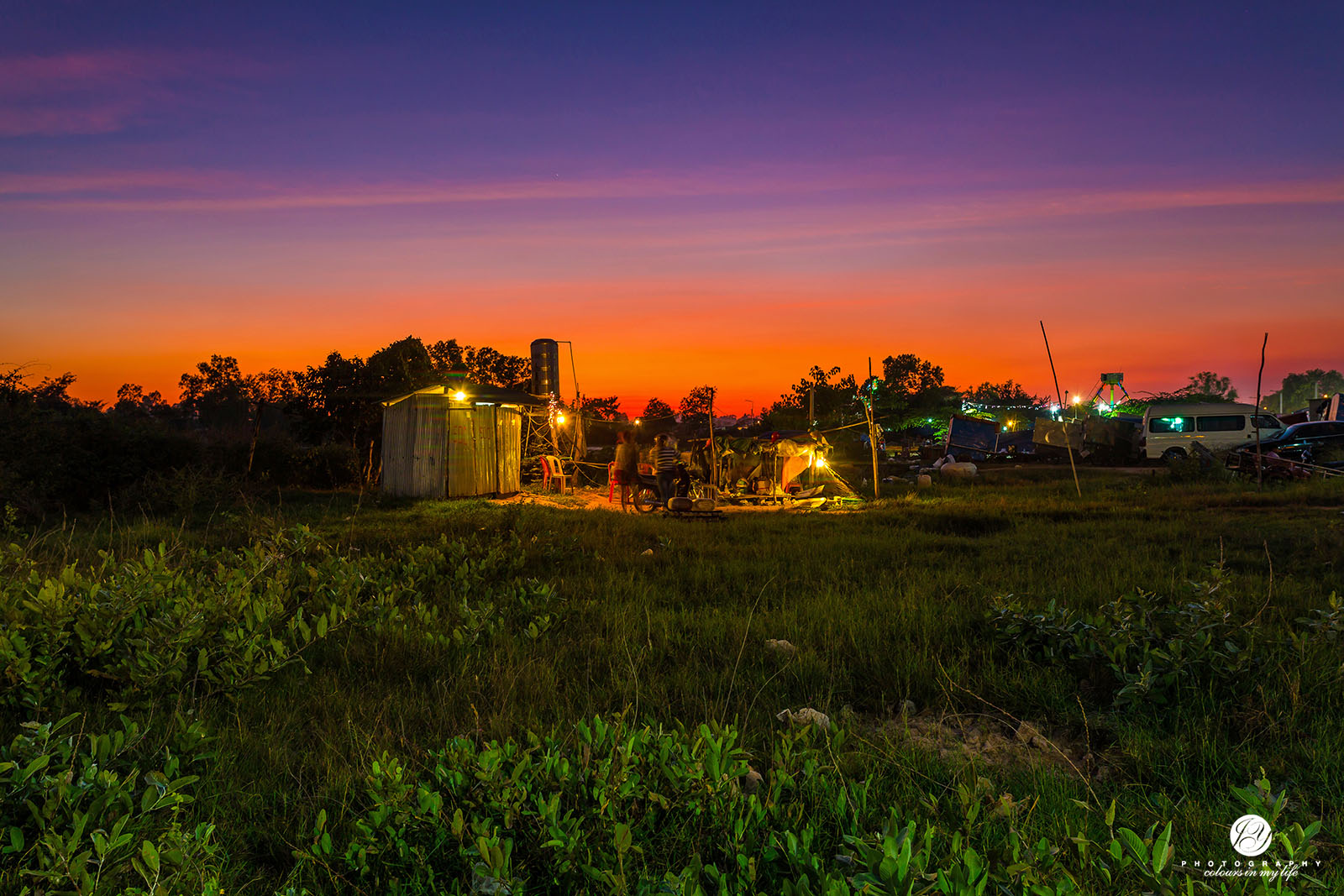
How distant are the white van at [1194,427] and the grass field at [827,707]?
20203 mm

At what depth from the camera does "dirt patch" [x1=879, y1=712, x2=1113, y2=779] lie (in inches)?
125

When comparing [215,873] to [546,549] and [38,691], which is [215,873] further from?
[546,549]

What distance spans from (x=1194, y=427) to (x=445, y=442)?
25825 millimetres

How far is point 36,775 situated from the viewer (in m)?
2.29

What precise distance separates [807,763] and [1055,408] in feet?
142

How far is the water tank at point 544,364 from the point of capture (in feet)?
73.4

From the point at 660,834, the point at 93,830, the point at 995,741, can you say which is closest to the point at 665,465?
the point at 995,741

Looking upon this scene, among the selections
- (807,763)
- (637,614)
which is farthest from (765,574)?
(807,763)

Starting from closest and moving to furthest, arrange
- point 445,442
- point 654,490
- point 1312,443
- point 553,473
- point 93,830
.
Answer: point 93,830 → point 654,490 → point 445,442 → point 1312,443 → point 553,473

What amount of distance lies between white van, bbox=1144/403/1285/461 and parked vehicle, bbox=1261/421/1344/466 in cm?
573

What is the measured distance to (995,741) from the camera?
11.3ft

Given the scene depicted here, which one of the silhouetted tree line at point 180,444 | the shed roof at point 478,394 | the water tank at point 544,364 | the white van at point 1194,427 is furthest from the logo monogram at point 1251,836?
the white van at point 1194,427

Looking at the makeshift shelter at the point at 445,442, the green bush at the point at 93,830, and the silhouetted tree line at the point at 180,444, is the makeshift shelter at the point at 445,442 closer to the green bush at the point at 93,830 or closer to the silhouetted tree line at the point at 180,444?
the silhouetted tree line at the point at 180,444

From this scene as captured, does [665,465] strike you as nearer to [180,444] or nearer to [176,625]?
[176,625]
